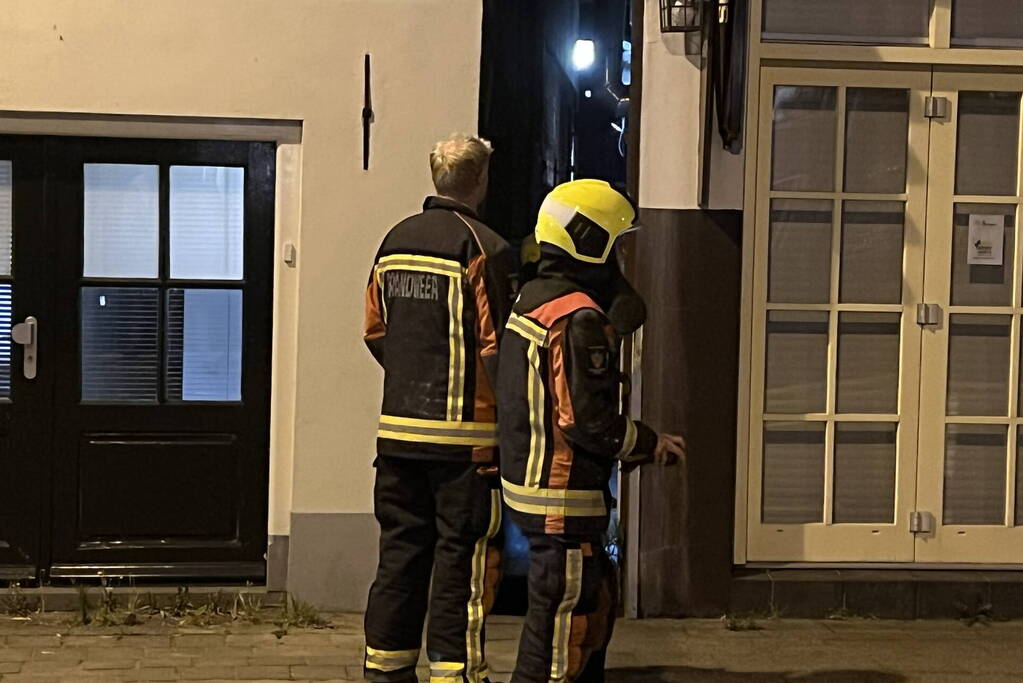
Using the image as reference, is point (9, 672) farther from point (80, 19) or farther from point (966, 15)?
point (966, 15)

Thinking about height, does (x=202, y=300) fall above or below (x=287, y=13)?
below

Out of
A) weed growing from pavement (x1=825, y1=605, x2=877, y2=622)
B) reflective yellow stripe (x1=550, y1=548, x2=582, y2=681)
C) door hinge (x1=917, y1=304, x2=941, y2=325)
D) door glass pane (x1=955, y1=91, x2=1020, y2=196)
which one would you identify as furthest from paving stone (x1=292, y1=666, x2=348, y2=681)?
door glass pane (x1=955, y1=91, x2=1020, y2=196)

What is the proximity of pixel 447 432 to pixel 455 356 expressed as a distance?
267 millimetres

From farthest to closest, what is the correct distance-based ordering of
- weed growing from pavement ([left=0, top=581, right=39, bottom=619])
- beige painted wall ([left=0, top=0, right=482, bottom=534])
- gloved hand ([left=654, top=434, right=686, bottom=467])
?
1. weed growing from pavement ([left=0, top=581, right=39, bottom=619])
2. beige painted wall ([left=0, top=0, right=482, bottom=534])
3. gloved hand ([left=654, top=434, right=686, bottom=467])

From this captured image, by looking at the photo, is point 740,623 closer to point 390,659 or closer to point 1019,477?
point 1019,477

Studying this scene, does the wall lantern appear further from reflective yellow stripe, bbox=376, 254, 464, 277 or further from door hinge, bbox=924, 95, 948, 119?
reflective yellow stripe, bbox=376, 254, 464, 277

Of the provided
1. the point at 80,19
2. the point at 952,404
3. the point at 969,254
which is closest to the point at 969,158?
the point at 969,254

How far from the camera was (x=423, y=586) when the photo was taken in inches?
207

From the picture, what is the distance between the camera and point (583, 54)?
996 cm

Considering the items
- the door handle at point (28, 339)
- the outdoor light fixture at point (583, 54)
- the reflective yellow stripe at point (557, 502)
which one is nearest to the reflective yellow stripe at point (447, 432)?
the reflective yellow stripe at point (557, 502)

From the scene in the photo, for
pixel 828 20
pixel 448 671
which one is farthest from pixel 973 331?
pixel 448 671

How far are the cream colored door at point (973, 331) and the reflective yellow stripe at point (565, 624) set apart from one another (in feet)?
9.22

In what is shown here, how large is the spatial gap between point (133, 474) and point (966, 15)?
4416 mm

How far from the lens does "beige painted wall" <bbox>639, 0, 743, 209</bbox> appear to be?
21.9ft
